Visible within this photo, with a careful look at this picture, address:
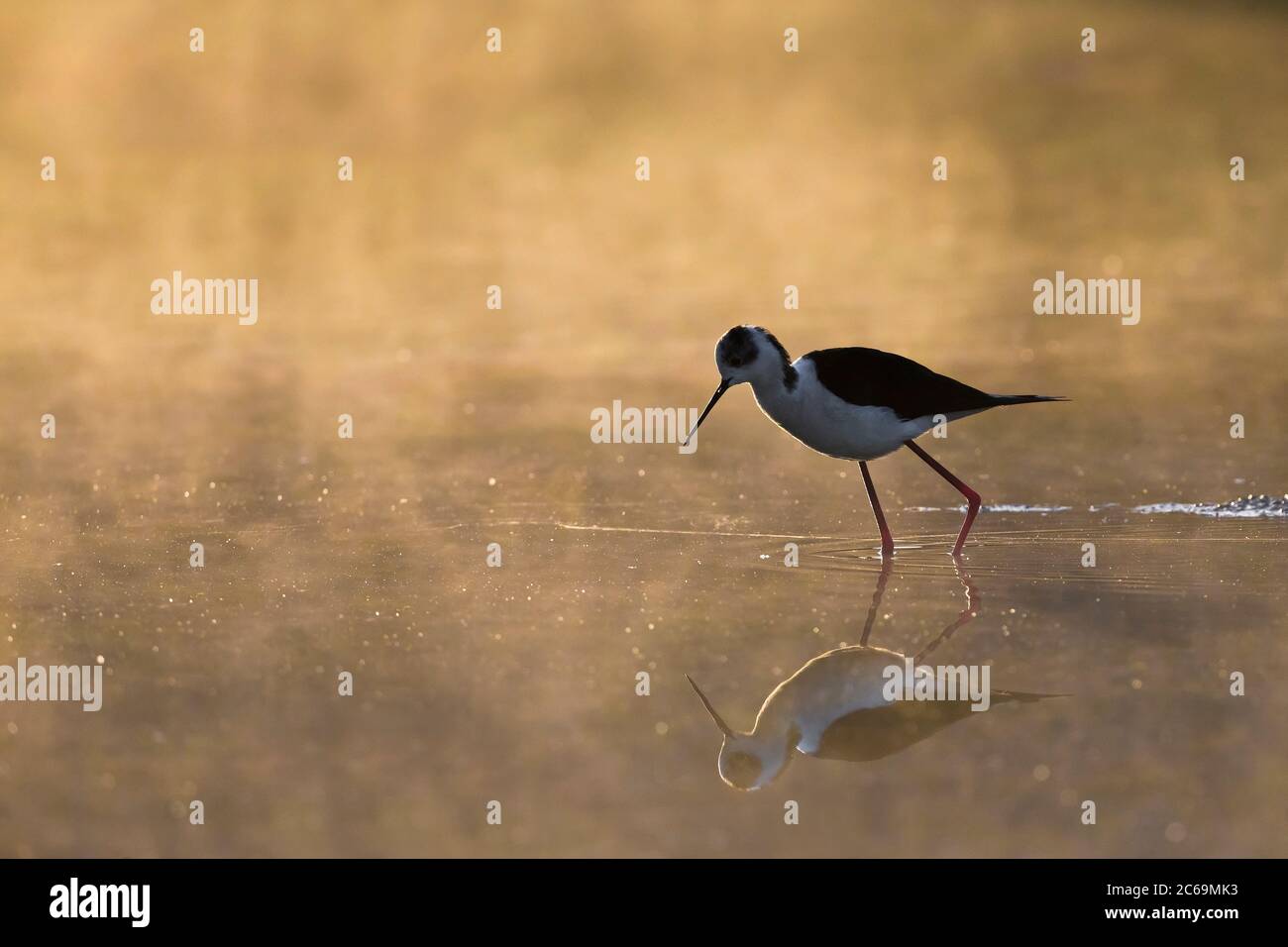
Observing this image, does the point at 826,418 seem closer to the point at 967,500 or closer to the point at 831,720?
the point at 967,500

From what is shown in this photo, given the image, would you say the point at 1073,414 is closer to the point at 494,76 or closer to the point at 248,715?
the point at 248,715

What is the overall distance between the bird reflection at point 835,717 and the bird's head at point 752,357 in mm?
1655

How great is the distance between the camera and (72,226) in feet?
48.1

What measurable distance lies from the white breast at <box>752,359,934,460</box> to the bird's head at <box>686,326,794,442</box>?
0.18 feet

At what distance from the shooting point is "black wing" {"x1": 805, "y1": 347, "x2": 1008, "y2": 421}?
24.6 ft

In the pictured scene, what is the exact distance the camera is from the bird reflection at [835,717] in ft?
17.1

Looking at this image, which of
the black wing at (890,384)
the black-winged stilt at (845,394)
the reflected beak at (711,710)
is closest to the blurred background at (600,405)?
the reflected beak at (711,710)

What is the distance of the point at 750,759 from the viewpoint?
520cm

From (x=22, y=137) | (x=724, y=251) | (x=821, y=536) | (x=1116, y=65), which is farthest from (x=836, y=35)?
(x=821, y=536)

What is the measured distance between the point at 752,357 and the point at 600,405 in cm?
259

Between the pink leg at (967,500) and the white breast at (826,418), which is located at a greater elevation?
the white breast at (826,418)

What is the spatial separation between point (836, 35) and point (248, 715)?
14541 millimetres

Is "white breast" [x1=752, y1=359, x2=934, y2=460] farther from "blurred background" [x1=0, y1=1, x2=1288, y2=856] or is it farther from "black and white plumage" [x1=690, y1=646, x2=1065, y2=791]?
"black and white plumage" [x1=690, y1=646, x2=1065, y2=791]

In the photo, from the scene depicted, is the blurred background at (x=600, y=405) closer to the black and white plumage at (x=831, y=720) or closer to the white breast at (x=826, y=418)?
the black and white plumage at (x=831, y=720)
